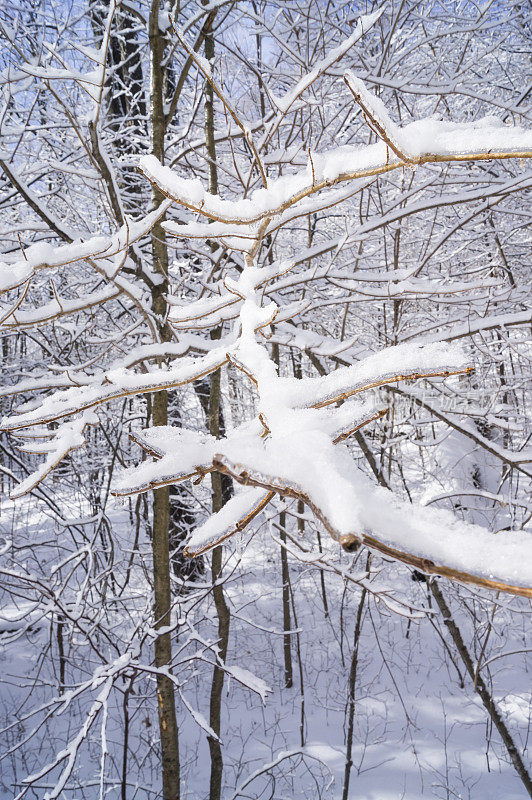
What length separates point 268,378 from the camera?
1.62 feet

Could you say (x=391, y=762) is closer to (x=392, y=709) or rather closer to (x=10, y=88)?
(x=392, y=709)

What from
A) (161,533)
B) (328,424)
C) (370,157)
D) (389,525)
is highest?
(161,533)

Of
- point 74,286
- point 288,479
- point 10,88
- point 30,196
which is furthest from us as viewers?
point 74,286

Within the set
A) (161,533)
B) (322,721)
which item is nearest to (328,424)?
(161,533)

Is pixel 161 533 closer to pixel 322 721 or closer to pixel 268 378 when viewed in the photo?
pixel 268 378

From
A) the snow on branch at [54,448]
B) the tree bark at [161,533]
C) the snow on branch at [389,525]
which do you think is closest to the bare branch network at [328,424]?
the snow on branch at [389,525]

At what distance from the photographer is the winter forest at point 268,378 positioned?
437 mm

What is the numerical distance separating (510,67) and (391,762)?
7.66 metres

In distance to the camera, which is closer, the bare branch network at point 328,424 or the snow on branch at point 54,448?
the bare branch network at point 328,424

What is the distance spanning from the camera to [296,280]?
2127mm

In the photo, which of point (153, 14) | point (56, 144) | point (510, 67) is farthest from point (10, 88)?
point (510, 67)

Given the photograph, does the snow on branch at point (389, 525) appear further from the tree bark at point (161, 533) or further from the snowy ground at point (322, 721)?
the snowy ground at point (322, 721)

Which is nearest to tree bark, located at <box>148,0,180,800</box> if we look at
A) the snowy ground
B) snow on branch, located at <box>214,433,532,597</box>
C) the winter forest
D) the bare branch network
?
the winter forest

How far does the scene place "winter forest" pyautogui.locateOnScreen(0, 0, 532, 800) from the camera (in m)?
0.44
